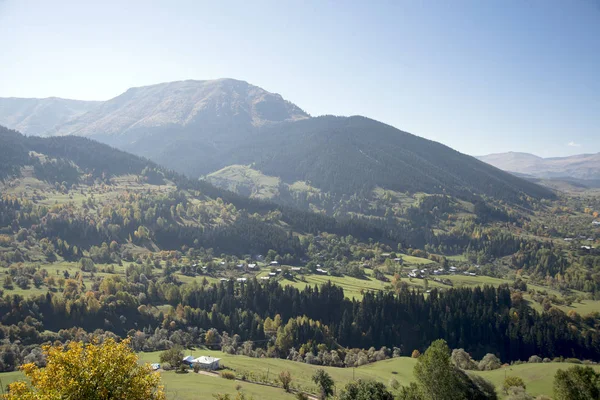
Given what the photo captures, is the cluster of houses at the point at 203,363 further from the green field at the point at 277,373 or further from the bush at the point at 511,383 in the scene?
the bush at the point at 511,383

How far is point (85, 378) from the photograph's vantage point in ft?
91.1

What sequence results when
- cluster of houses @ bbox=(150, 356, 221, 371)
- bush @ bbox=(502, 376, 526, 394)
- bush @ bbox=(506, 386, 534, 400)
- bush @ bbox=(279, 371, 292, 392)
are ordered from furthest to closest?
cluster of houses @ bbox=(150, 356, 221, 371) → bush @ bbox=(502, 376, 526, 394) → bush @ bbox=(279, 371, 292, 392) → bush @ bbox=(506, 386, 534, 400)

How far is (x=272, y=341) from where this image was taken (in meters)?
123

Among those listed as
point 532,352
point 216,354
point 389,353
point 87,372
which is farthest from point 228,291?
point 87,372

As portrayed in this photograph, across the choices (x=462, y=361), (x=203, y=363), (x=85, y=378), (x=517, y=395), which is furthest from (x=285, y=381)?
(x=85, y=378)

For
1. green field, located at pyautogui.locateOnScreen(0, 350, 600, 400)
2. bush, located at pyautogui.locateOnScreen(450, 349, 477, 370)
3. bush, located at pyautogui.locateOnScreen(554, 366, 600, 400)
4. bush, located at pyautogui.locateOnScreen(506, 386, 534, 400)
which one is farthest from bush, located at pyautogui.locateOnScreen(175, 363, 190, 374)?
bush, located at pyautogui.locateOnScreen(450, 349, 477, 370)

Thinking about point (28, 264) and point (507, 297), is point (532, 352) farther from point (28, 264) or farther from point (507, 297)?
point (28, 264)

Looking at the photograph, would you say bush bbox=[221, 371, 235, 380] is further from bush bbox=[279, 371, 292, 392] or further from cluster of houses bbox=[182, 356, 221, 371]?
bush bbox=[279, 371, 292, 392]

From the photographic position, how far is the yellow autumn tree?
27.1 m

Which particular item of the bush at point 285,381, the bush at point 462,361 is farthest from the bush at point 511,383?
the bush at point 285,381

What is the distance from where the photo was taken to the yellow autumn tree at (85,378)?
88.8 ft

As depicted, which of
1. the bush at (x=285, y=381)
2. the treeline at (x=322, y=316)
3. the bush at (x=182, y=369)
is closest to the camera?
the bush at (x=285, y=381)

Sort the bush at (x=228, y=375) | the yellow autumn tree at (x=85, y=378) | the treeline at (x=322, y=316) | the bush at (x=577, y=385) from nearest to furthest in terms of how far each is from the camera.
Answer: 1. the yellow autumn tree at (x=85, y=378)
2. the bush at (x=577, y=385)
3. the bush at (x=228, y=375)
4. the treeline at (x=322, y=316)

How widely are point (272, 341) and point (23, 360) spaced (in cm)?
6304
